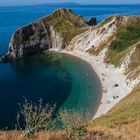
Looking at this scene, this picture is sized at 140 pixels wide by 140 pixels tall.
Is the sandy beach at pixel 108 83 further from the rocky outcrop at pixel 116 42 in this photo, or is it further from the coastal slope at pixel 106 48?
the rocky outcrop at pixel 116 42

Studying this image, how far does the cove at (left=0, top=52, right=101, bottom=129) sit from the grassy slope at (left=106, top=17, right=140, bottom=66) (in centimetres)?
1292

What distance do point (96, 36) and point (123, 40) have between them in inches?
959

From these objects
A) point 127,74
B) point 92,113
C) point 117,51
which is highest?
point 117,51

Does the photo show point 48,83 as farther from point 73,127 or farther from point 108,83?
point 73,127

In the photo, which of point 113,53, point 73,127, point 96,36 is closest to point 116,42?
point 113,53

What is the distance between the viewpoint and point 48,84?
127 metres

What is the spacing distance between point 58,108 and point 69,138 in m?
77.6

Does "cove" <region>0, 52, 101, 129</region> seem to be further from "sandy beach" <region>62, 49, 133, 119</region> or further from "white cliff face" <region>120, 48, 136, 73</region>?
"white cliff face" <region>120, 48, 136, 73</region>

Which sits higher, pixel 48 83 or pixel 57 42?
pixel 57 42

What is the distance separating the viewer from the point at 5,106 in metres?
102

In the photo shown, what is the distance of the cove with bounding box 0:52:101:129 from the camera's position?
326 feet

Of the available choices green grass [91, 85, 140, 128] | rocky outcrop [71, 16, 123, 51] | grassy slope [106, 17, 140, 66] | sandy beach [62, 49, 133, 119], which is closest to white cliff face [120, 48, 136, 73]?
sandy beach [62, 49, 133, 119]

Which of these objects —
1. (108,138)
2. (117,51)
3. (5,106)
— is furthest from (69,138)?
(117,51)

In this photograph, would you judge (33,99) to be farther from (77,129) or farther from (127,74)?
(77,129)
